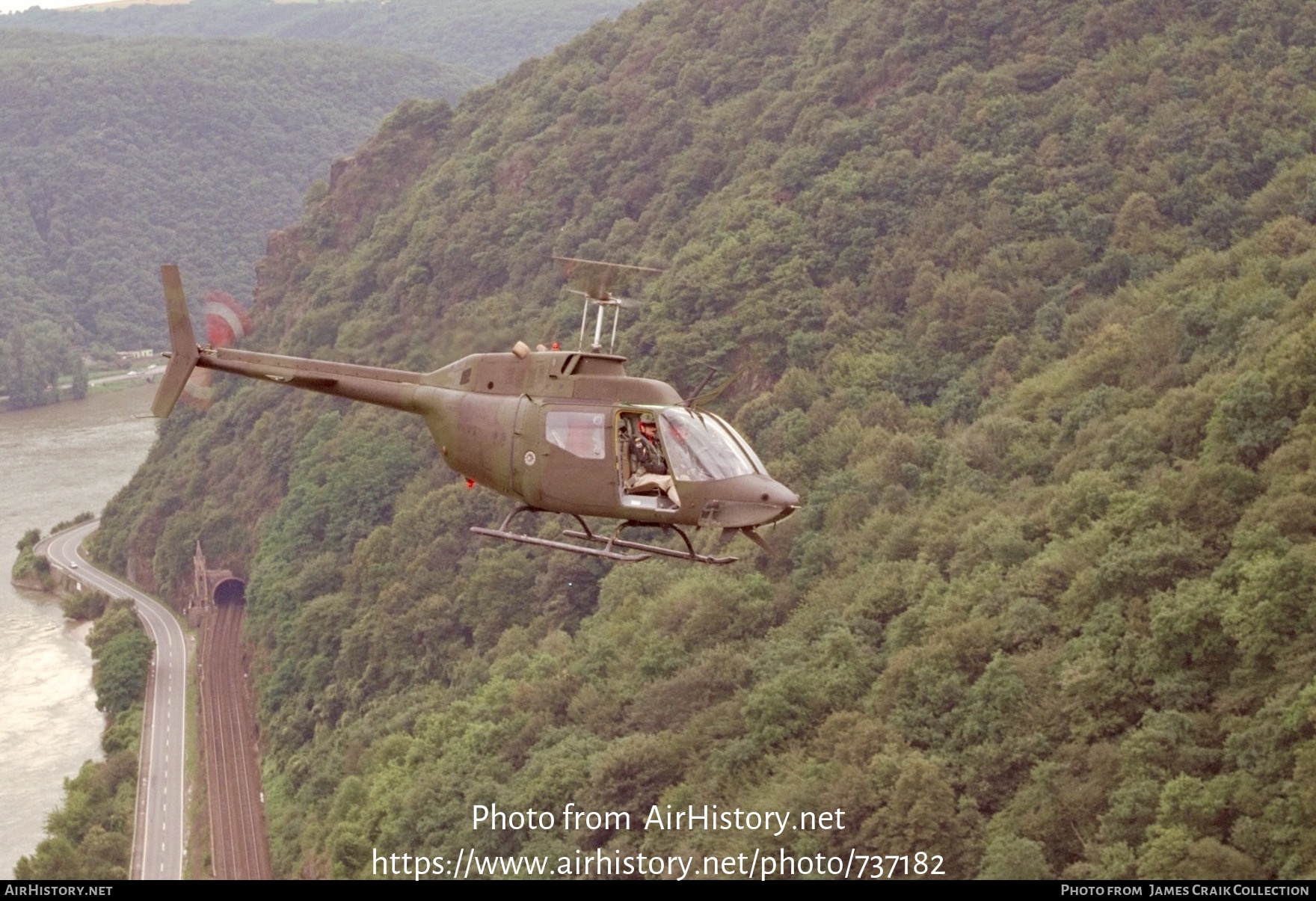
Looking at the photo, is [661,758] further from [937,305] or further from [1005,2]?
[1005,2]

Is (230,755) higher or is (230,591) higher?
(230,591)

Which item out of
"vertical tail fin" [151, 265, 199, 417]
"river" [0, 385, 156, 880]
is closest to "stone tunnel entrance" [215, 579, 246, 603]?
"river" [0, 385, 156, 880]

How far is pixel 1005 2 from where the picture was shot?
83625mm

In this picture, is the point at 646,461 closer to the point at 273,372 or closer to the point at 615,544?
the point at 615,544

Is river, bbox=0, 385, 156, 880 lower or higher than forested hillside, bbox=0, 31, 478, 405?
lower

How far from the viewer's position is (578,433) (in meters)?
26.6

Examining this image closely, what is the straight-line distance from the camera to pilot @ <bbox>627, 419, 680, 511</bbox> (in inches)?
1029

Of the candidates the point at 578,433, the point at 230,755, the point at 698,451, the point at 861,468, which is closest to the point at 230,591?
the point at 230,755

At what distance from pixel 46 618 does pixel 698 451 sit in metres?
74.9

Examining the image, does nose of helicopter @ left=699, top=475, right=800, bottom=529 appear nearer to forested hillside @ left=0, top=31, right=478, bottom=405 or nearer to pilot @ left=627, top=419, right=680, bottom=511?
pilot @ left=627, top=419, right=680, bottom=511

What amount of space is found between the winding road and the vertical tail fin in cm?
3309

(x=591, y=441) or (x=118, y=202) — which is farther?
(x=118, y=202)
